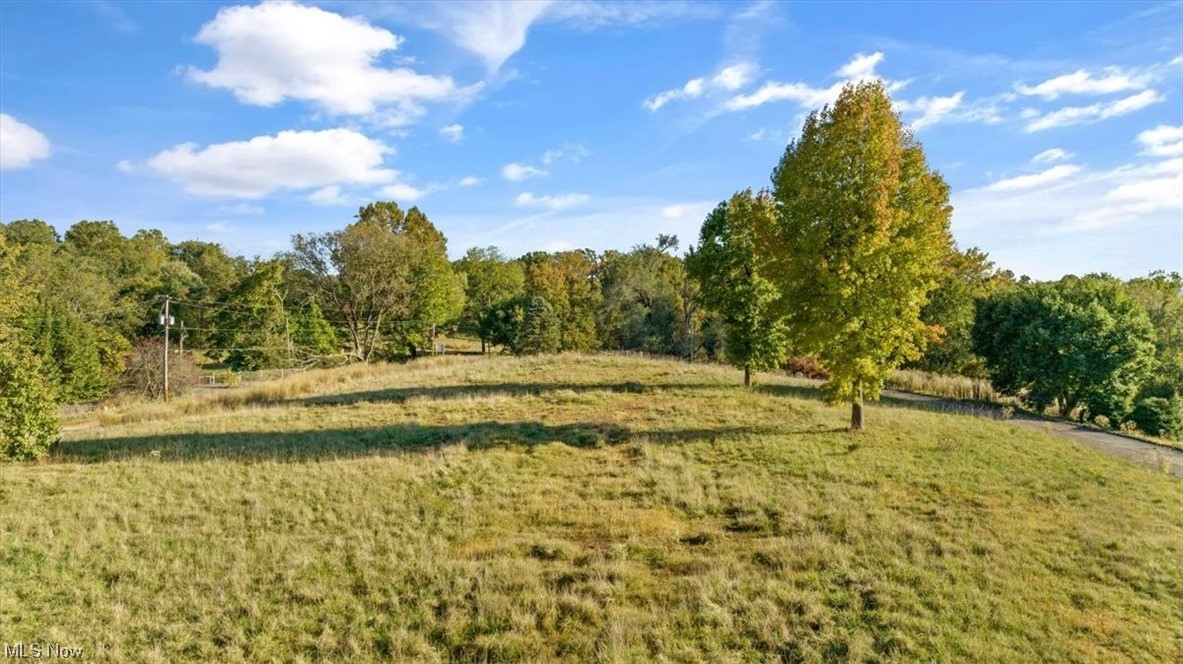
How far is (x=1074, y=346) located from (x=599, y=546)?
86.0 ft

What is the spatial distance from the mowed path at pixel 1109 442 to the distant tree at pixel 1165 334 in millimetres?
4847

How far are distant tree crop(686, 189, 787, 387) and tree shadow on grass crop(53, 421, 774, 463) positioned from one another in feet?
25.5

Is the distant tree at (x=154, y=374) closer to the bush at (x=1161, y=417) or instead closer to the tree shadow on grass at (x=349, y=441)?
the tree shadow on grass at (x=349, y=441)

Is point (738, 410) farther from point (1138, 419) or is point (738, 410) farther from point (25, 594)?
point (25, 594)

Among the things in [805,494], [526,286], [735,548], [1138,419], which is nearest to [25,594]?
[735,548]

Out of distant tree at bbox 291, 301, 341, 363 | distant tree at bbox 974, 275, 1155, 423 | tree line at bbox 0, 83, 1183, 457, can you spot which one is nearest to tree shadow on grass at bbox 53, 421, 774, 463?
tree line at bbox 0, 83, 1183, 457

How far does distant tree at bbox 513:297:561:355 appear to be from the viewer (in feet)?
183

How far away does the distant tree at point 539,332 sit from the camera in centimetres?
5588

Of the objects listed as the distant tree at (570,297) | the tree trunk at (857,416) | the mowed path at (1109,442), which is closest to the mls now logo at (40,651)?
the tree trunk at (857,416)

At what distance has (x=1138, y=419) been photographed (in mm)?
23406

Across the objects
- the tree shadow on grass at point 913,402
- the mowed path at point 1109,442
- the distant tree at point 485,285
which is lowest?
the mowed path at point 1109,442

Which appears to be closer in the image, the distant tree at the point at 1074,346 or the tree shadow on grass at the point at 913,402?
the distant tree at the point at 1074,346

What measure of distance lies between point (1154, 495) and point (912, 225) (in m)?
8.93

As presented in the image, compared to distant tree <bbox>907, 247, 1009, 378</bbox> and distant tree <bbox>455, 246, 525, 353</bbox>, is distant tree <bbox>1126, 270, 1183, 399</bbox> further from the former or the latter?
distant tree <bbox>455, 246, 525, 353</bbox>
